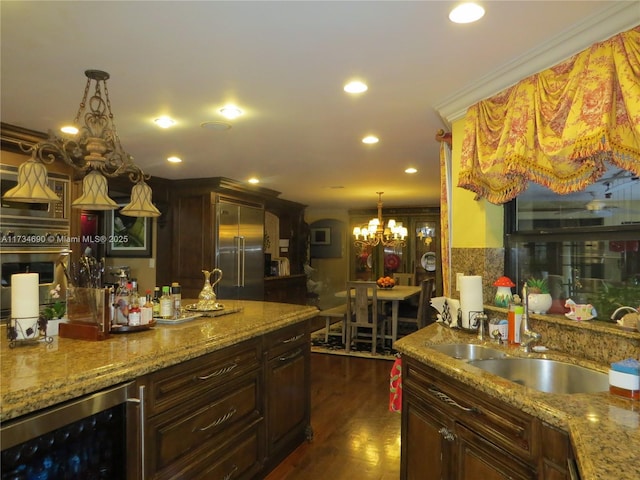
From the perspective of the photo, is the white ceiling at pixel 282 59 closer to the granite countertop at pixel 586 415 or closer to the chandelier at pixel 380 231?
the granite countertop at pixel 586 415

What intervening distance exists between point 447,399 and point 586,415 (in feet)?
2.06

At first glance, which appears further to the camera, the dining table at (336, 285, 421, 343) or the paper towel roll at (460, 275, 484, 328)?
the dining table at (336, 285, 421, 343)

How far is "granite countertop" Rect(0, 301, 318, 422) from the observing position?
134 cm

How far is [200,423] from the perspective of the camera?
2.02 metres

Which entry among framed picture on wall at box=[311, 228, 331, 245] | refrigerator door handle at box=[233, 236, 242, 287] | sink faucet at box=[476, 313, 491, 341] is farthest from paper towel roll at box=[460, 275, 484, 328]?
framed picture on wall at box=[311, 228, 331, 245]

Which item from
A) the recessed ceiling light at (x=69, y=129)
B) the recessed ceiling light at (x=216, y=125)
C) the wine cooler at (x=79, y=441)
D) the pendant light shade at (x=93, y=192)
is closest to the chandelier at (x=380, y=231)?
the recessed ceiling light at (x=216, y=125)

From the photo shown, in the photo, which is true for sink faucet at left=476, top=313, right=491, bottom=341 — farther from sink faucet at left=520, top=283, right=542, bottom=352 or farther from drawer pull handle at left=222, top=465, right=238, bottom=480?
drawer pull handle at left=222, top=465, right=238, bottom=480

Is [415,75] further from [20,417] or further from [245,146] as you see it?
[20,417]

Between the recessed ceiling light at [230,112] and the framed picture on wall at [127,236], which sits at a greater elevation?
the recessed ceiling light at [230,112]

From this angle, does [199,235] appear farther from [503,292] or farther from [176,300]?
[503,292]

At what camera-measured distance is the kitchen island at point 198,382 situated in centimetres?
149

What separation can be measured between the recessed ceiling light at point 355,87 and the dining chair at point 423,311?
12.0 ft

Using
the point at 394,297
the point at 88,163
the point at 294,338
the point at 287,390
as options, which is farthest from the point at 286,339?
the point at 394,297

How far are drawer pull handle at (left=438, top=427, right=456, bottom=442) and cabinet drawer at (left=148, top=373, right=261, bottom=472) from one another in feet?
3.49
